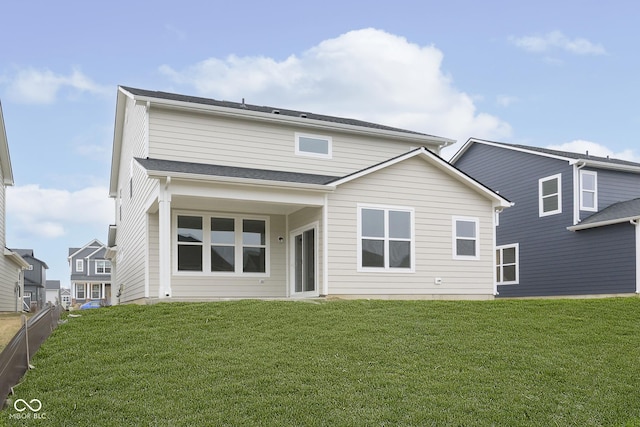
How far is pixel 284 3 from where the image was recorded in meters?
16.7

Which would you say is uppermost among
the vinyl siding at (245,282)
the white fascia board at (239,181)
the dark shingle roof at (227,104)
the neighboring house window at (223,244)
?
the dark shingle roof at (227,104)

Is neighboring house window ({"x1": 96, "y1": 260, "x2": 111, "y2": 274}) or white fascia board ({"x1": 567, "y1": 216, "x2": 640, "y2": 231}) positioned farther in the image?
neighboring house window ({"x1": 96, "y1": 260, "x2": 111, "y2": 274})

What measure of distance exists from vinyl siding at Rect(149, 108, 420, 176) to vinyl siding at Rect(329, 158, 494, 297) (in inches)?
99.7

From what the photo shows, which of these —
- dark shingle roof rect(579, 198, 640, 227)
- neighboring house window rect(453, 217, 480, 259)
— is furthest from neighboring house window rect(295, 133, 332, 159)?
dark shingle roof rect(579, 198, 640, 227)

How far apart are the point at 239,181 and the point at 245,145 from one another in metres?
3.40

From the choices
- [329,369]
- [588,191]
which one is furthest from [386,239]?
[588,191]

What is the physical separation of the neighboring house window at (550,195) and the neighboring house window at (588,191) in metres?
0.73

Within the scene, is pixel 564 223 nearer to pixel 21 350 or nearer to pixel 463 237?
pixel 463 237

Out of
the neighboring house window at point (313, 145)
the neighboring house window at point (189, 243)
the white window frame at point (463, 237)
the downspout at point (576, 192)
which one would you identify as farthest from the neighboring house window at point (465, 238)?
the neighboring house window at point (189, 243)

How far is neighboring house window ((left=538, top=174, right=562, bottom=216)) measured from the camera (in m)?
21.3

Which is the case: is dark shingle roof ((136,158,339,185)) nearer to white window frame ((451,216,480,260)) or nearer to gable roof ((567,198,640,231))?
white window frame ((451,216,480,260))

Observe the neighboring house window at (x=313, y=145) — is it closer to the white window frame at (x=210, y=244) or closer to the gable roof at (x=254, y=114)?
the gable roof at (x=254, y=114)

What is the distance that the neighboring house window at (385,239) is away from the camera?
1495cm

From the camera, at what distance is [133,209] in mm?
17625
